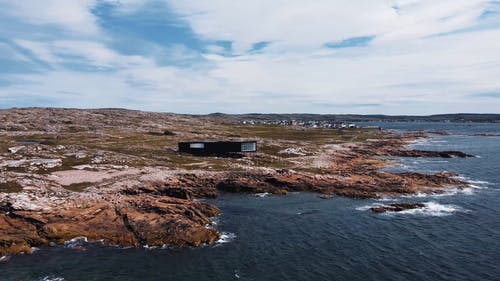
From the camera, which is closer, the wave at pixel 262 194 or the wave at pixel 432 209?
the wave at pixel 432 209

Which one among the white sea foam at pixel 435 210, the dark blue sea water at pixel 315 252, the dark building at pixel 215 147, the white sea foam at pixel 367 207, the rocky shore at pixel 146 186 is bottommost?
the dark blue sea water at pixel 315 252

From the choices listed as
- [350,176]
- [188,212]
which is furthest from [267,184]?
[188,212]

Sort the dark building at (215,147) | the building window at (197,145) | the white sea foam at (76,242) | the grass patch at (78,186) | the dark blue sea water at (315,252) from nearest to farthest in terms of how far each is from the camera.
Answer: the dark blue sea water at (315,252)
the white sea foam at (76,242)
the grass patch at (78,186)
the dark building at (215,147)
the building window at (197,145)

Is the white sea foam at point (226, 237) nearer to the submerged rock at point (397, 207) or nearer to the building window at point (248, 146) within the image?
the submerged rock at point (397, 207)

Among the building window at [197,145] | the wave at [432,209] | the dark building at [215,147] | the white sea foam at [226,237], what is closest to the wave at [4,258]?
the white sea foam at [226,237]

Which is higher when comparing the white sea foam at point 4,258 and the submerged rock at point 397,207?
the submerged rock at point 397,207

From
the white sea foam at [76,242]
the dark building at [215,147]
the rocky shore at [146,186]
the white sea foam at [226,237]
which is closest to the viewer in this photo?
the white sea foam at [76,242]

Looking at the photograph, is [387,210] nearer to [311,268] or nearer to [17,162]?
[311,268]

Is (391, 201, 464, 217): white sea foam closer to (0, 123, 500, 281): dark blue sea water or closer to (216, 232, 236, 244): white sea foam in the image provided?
(0, 123, 500, 281): dark blue sea water
